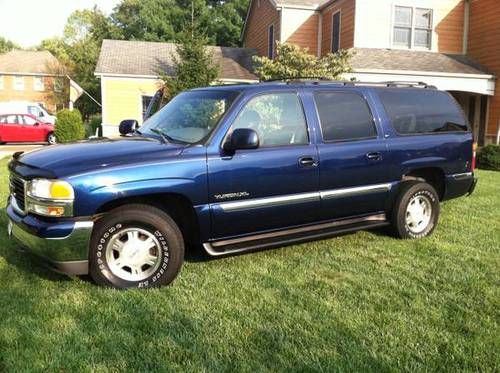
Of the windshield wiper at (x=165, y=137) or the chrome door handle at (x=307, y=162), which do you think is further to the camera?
the chrome door handle at (x=307, y=162)

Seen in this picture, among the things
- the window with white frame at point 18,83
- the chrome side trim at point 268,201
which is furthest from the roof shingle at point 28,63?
the chrome side trim at point 268,201

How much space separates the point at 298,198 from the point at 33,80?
163 ft

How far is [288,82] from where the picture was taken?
18.2 feet

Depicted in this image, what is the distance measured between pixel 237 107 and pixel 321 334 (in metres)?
2.29

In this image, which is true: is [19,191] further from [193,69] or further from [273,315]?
[193,69]

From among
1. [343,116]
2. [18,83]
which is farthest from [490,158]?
[18,83]

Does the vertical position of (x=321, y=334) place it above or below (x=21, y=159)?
below

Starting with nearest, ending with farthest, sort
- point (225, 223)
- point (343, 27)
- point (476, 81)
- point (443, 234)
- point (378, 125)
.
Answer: point (225, 223), point (378, 125), point (443, 234), point (476, 81), point (343, 27)

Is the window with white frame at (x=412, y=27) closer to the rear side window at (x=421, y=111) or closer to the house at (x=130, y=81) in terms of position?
the house at (x=130, y=81)

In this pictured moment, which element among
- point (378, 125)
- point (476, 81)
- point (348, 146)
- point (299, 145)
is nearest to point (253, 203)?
point (299, 145)

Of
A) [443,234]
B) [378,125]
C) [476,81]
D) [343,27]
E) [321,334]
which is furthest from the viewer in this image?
[343,27]

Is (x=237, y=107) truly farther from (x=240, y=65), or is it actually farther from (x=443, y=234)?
(x=240, y=65)

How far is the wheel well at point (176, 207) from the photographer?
14.9ft

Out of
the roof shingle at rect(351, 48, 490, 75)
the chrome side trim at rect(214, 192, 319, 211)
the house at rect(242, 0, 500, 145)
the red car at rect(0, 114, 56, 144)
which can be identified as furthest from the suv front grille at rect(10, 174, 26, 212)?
the red car at rect(0, 114, 56, 144)
